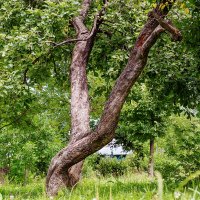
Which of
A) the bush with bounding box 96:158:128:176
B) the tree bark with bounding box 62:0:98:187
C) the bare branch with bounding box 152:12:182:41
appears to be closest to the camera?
the bare branch with bounding box 152:12:182:41

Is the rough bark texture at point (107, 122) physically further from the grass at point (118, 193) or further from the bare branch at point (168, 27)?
the grass at point (118, 193)

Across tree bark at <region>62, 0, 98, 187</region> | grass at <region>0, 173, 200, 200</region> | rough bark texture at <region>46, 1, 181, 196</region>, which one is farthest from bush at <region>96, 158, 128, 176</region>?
rough bark texture at <region>46, 1, 181, 196</region>

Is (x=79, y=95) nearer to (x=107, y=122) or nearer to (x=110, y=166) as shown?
(x=107, y=122)

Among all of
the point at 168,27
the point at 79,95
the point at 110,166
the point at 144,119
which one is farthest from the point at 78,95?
the point at 110,166

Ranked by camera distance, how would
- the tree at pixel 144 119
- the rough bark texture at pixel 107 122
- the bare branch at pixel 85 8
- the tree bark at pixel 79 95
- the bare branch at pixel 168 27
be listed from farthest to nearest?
the tree at pixel 144 119 < the bare branch at pixel 85 8 < the tree bark at pixel 79 95 < the rough bark texture at pixel 107 122 < the bare branch at pixel 168 27

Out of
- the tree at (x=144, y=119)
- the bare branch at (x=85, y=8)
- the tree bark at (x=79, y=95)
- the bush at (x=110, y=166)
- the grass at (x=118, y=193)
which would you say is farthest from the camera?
the bush at (x=110, y=166)

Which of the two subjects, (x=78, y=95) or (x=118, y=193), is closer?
(x=118, y=193)

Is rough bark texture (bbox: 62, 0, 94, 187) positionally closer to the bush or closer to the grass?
the grass

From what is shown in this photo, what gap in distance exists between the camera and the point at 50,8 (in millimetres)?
9242

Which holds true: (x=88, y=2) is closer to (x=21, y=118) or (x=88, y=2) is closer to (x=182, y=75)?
(x=182, y=75)

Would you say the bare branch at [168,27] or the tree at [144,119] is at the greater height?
the bare branch at [168,27]

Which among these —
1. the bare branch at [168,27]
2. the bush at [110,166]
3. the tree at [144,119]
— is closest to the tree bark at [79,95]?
the bare branch at [168,27]

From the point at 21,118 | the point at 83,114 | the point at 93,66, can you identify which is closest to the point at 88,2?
the point at 93,66

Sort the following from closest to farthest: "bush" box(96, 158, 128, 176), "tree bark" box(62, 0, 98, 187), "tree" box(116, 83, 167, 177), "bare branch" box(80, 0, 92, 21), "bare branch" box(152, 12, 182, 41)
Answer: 1. "bare branch" box(152, 12, 182, 41)
2. "tree bark" box(62, 0, 98, 187)
3. "bare branch" box(80, 0, 92, 21)
4. "tree" box(116, 83, 167, 177)
5. "bush" box(96, 158, 128, 176)
